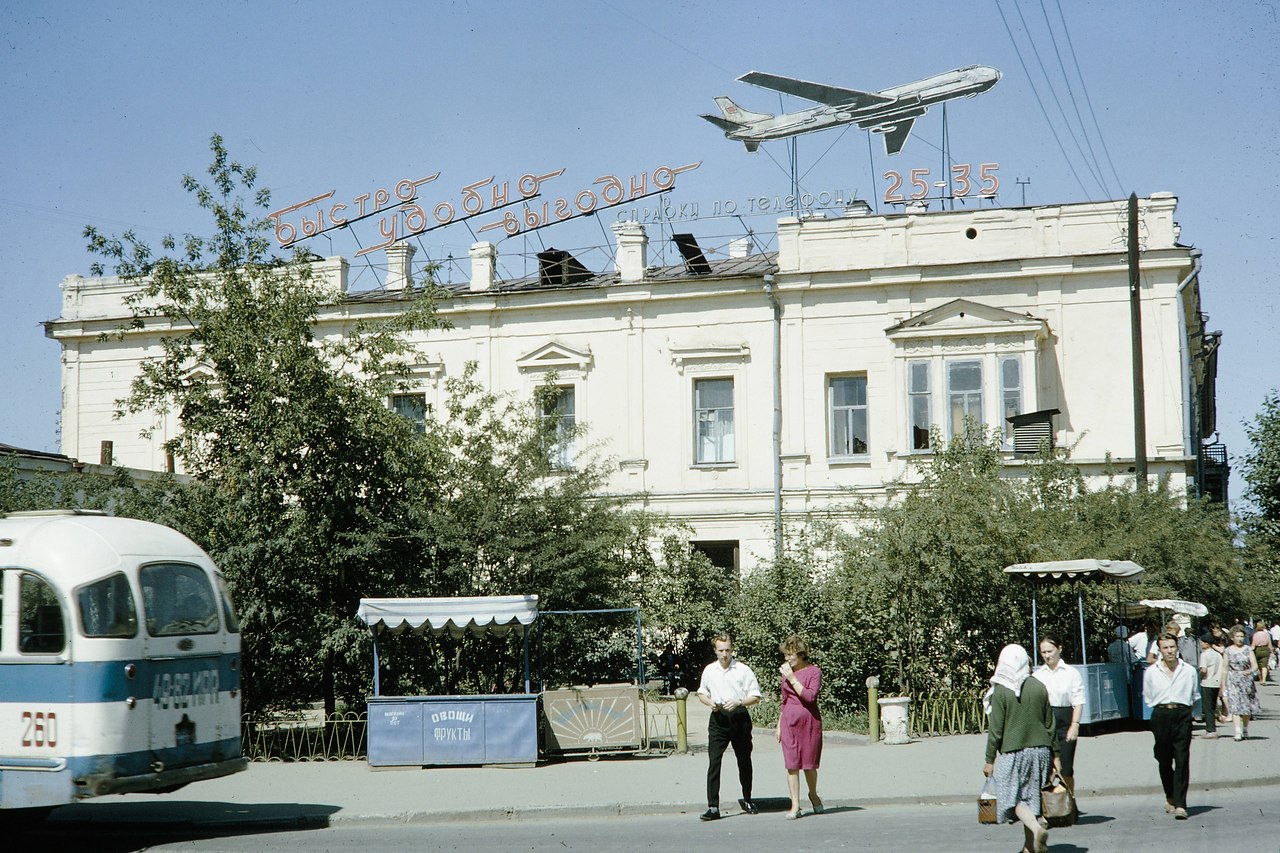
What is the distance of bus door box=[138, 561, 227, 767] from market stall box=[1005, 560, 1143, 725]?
11395mm

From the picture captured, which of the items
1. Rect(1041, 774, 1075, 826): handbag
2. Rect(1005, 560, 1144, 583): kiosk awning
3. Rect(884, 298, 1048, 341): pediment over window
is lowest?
Rect(1041, 774, 1075, 826): handbag

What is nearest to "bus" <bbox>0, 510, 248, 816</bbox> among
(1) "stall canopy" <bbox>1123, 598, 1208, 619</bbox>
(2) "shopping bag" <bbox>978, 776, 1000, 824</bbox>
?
(2) "shopping bag" <bbox>978, 776, 1000, 824</bbox>

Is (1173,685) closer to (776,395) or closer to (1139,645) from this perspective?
(1139,645)

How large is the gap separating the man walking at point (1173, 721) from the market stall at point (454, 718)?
25.6 feet

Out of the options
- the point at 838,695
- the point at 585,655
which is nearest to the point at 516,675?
the point at 585,655

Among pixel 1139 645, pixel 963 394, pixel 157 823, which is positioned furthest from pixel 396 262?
pixel 157 823

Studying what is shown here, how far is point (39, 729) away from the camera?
38.2 feet

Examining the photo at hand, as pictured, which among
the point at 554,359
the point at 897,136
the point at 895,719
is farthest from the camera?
the point at 897,136

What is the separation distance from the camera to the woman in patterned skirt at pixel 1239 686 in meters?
19.8

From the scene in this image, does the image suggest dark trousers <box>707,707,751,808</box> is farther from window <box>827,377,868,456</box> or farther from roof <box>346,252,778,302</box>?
roof <box>346,252,778,302</box>

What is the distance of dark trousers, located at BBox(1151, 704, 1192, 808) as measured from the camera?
12586 mm

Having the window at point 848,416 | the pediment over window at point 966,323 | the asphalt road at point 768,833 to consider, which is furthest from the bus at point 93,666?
the pediment over window at point 966,323

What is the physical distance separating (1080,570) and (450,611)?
905cm

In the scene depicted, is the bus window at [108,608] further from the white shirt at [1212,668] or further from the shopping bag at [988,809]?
the white shirt at [1212,668]
